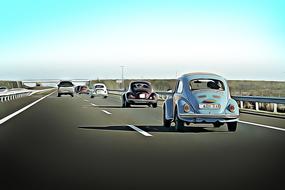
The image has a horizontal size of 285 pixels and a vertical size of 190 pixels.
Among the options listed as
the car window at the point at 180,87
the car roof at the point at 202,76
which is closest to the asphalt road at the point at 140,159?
the car window at the point at 180,87

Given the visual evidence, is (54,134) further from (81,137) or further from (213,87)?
(213,87)

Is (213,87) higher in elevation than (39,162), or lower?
higher

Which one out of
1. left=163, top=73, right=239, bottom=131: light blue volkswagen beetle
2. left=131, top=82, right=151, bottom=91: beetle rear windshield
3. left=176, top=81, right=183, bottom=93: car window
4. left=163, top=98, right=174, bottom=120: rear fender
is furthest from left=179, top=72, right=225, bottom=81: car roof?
left=131, top=82, right=151, bottom=91: beetle rear windshield

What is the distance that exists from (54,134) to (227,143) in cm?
451

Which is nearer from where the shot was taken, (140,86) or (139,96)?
(139,96)

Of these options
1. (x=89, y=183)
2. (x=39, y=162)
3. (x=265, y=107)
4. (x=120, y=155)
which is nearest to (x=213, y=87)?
(x=120, y=155)

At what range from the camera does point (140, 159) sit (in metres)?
7.68

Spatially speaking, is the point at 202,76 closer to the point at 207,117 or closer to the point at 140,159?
the point at 207,117

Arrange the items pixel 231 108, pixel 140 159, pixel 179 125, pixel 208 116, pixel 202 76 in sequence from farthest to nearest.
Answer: pixel 202 76 < pixel 179 125 < pixel 231 108 < pixel 208 116 < pixel 140 159

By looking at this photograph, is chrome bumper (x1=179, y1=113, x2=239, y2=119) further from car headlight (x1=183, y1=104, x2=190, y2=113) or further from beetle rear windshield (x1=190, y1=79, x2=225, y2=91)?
beetle rear windshield (x1=190, y1=79, x2=225, y2=91)

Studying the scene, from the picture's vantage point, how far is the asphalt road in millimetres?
5914

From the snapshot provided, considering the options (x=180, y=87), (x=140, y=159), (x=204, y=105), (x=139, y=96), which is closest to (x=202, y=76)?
(x=180, y=87)

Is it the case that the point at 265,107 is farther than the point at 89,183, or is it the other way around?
the point at 265,107

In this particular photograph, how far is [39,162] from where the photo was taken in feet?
24.4
